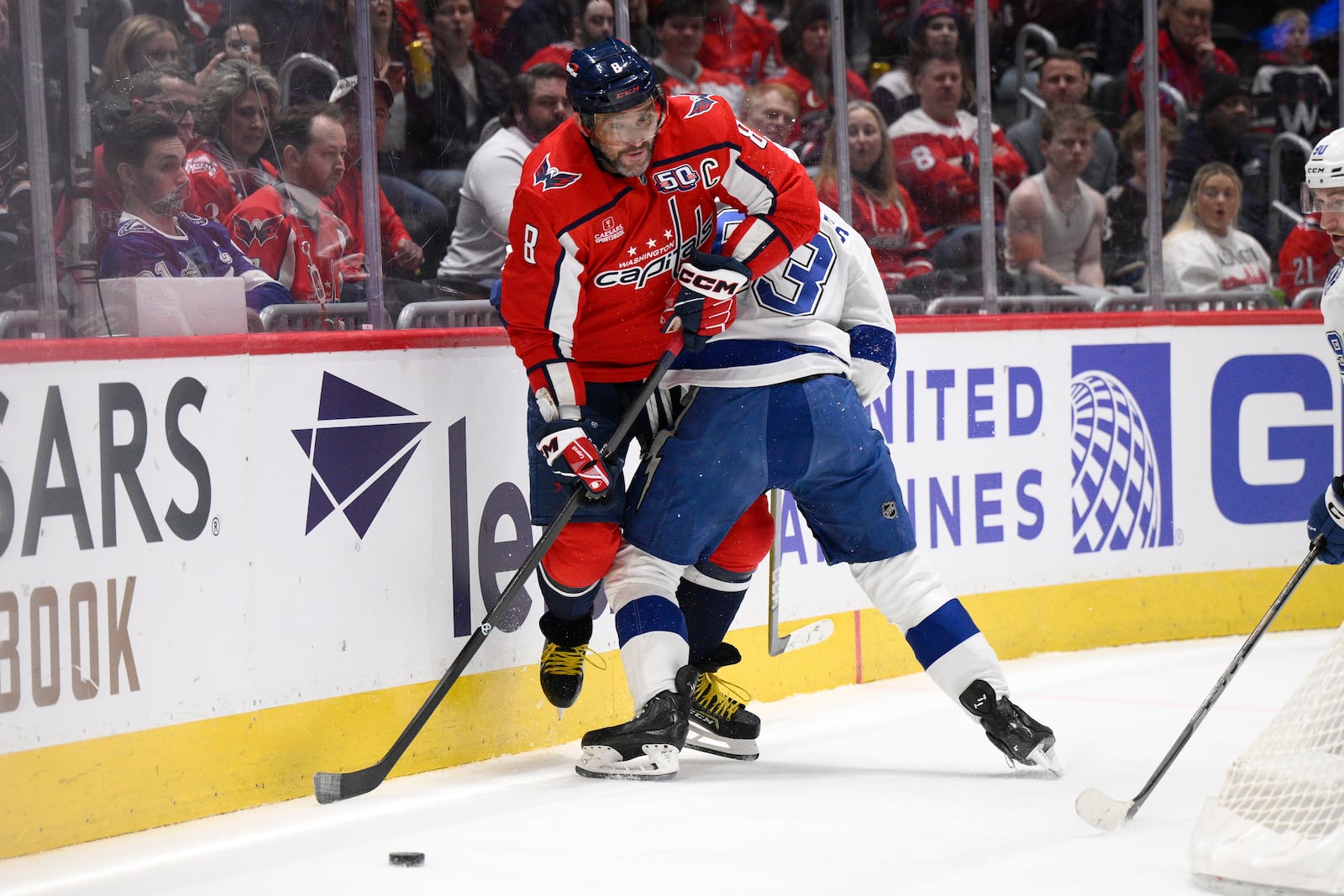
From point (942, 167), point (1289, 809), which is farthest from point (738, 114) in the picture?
point (1289, 809)

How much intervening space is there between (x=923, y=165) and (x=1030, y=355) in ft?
2.05

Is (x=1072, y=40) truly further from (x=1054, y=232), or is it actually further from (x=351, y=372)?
(x=351, y=372)

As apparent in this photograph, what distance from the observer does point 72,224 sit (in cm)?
286

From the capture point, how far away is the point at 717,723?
3418mm

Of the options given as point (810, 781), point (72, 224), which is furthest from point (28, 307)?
point (810, 781)

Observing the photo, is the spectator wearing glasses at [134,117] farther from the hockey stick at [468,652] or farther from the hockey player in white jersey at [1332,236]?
the hockey player in white jersey at [1332,236]

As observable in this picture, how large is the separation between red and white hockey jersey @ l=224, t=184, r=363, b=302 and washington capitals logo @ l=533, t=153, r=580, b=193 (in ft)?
1.88

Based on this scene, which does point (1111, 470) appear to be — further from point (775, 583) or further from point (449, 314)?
point (449, 314)

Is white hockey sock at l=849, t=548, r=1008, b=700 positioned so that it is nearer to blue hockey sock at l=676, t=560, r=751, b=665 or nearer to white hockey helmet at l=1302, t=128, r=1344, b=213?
blue hockey sock at l=676, t=560, r=751, b=665

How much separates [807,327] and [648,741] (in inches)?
35.1

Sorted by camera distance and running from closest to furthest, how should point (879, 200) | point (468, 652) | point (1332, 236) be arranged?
point (1332, 236), point (468, 652), point (879, 200)

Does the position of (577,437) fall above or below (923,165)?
below

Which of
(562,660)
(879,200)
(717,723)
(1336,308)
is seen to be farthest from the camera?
(879,200)

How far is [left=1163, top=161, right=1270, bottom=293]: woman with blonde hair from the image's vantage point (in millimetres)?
5133
